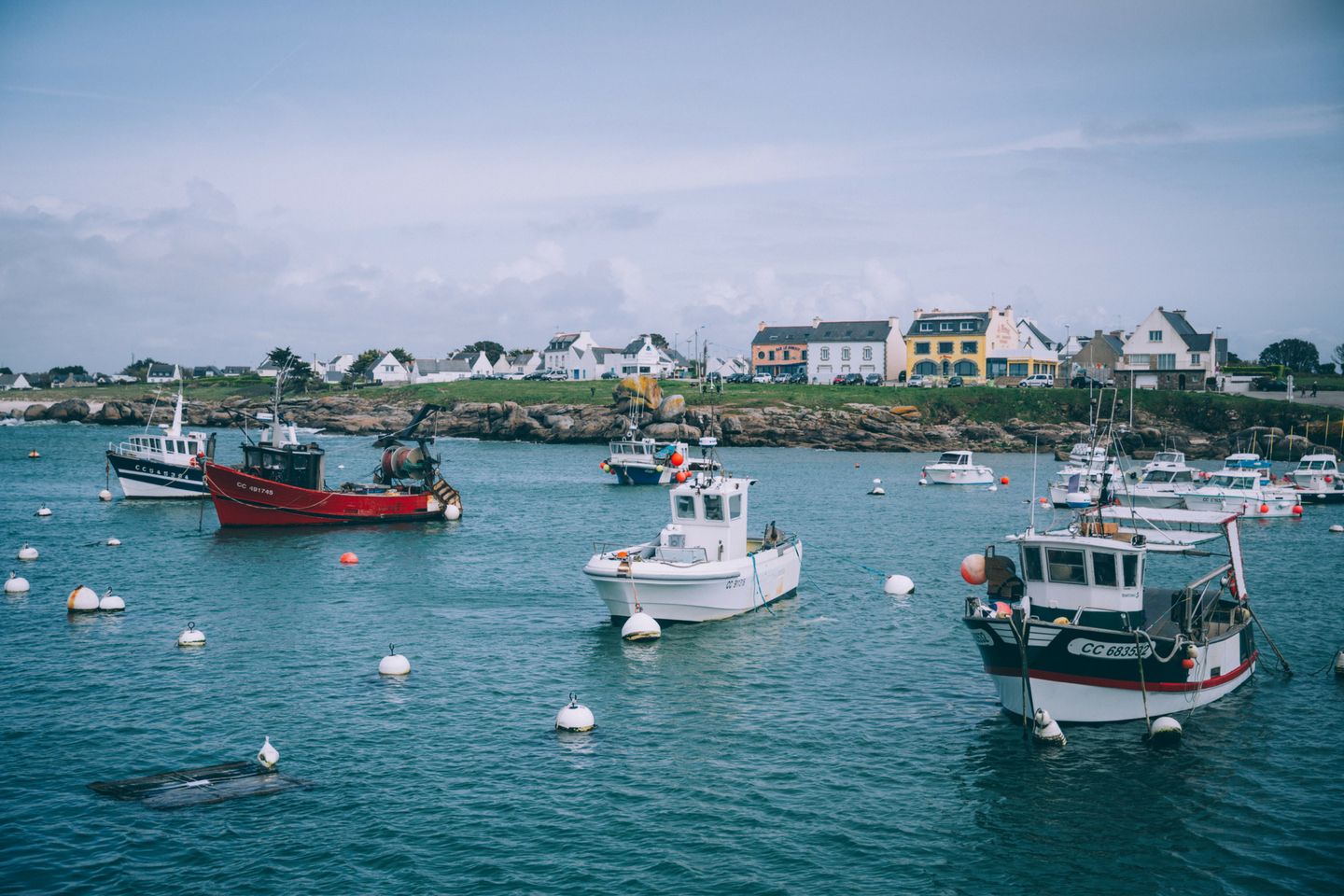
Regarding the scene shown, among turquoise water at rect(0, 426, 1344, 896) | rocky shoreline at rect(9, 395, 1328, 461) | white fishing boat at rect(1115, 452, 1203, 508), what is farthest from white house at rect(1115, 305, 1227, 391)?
turquoise water at rect(0, 426, 1344, 896)

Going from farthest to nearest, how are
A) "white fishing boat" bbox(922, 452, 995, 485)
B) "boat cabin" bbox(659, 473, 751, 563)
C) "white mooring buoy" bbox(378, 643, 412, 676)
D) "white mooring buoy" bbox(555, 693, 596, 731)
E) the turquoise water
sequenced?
1. "white fishing boat" bbox(922, 452, 995, 485)
2. "boat cabin" bbox(659, 473, 751, 563)
3. "white mooring buoy" bbox(378, 643, 412, 676)
4. "white mooring buoy" bbox(555, 693, 596, 731)
5. the turquoise water

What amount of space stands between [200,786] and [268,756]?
63.5 inches

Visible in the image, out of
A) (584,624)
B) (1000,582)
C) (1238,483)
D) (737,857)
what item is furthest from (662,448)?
(737,857)

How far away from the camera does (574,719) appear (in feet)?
91.7

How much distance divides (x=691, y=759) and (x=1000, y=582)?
33.8ft

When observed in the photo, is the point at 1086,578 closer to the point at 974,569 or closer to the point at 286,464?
the point at 974,569

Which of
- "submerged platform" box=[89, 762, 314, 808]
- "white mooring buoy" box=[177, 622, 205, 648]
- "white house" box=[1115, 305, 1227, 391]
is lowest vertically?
"submerged platform" box=[89, 762, 314, 808]

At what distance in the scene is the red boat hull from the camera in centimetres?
6341

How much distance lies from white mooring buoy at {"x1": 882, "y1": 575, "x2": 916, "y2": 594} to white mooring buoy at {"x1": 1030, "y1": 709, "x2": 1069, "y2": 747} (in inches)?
762

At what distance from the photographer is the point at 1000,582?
29.5 m

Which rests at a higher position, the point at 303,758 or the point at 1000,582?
the point at 1000,582

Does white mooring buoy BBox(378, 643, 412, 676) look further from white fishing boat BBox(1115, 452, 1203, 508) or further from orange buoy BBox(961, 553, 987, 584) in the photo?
white fishing boat BBox(1115, 452, 1203, 508)

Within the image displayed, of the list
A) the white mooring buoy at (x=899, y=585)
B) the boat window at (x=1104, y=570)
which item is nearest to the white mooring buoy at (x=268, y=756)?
the boat window at (x=1104, y=570)

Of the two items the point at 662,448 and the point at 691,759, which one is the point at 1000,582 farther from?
the point at 662,448
